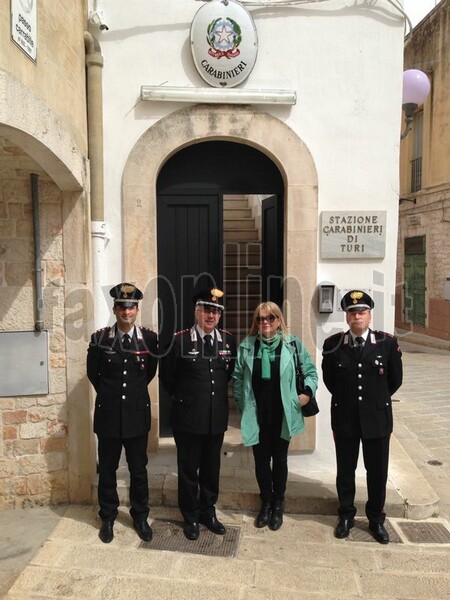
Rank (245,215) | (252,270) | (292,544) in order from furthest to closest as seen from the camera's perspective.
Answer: (245,215)
(252,270)
(292,544)

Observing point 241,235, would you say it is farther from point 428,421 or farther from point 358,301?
point 358,301

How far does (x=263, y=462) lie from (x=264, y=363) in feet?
2.50

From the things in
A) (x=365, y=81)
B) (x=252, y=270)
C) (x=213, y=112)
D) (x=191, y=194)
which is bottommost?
(x=252, y=270)

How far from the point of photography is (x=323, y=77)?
4.34 m

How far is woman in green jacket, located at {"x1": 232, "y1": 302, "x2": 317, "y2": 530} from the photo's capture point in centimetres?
352

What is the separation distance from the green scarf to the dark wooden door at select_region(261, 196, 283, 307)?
139 cm

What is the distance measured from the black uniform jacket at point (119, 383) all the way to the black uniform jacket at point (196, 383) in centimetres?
19

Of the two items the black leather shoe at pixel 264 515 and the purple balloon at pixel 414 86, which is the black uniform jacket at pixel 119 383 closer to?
the black leather shoe at pixel 264 515

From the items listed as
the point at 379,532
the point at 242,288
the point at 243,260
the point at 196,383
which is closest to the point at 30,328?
the point at 196,383

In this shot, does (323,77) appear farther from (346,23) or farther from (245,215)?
(245,215)

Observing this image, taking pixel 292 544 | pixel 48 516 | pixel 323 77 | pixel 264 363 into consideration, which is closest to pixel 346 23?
pixel 323 77

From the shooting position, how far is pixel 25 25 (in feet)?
9.82

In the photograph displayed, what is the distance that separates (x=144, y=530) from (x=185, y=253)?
8.21 ft

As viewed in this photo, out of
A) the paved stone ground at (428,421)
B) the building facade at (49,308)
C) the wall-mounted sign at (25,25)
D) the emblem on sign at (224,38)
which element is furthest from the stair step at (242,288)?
the wall-mounted sign at (25,25)
